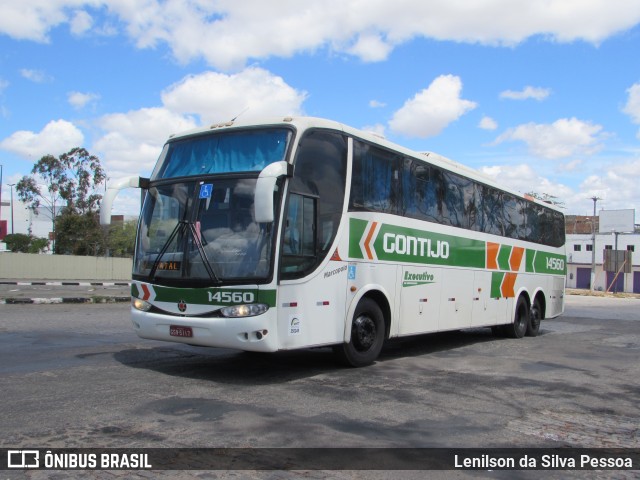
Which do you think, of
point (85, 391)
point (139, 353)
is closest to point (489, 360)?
point (139, 353)

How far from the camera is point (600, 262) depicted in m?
78.2

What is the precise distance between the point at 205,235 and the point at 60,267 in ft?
140

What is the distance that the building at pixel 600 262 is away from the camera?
241 feet

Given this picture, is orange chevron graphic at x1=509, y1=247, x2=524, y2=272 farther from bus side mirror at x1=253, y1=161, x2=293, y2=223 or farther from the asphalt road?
bus side mirror at x1=253, y1=161, x2=293, y2=223

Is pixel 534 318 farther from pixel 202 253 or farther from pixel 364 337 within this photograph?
pixel 202 253

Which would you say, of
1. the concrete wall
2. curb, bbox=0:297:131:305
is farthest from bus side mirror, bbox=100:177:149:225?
the concrete wall

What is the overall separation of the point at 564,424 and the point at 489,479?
204cm

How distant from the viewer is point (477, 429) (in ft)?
19.1

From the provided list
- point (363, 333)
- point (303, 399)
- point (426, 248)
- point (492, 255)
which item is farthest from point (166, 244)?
point (492, 255)

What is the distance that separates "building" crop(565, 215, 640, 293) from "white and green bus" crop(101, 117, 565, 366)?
6889 centimetres

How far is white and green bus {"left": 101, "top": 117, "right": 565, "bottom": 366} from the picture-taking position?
7352mm

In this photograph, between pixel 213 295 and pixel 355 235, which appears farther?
pixel 355 235

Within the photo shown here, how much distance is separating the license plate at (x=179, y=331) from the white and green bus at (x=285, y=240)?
14 mm

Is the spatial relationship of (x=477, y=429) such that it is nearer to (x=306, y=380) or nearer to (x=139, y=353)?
(x=306, y=380)
